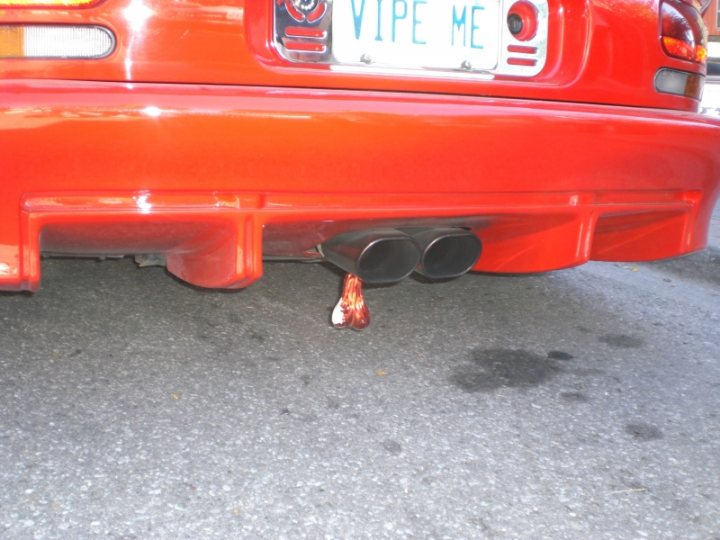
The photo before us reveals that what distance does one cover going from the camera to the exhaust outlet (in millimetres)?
2131

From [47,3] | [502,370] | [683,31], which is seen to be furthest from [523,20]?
[47,3]

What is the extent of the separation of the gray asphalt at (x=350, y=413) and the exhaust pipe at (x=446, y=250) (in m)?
0.29

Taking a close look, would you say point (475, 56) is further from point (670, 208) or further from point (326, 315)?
point (326, 315)

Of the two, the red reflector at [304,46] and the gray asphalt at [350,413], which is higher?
the red reflector at [304,46]

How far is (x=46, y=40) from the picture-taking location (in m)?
1.71

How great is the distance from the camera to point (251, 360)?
2.42m

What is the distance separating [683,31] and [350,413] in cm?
134

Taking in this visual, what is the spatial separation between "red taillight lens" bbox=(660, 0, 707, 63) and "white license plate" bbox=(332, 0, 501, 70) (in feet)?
1.76

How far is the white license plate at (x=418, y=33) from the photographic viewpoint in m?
1.88

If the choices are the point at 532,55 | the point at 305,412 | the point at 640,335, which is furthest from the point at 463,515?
the point at 640,335

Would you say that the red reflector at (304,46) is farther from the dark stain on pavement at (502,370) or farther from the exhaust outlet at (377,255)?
the dark stain on pavement at (502,370)

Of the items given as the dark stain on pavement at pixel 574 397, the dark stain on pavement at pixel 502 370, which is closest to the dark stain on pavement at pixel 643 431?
the dark stain on pavement at pixel 574 397

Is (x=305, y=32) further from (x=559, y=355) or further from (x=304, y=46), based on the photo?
(x=559, y=355)

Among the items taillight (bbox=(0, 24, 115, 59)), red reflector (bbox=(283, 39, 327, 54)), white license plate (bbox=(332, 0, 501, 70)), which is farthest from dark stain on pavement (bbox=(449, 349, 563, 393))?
taillight (bbox=(0, 24, 115, 59))
